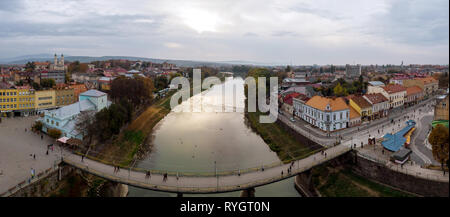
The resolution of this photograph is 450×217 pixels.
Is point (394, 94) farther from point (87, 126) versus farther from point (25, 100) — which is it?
point (25, 100)

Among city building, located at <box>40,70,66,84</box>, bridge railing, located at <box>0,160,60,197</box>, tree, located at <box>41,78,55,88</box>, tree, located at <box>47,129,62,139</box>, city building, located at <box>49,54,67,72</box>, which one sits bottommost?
bridge railing, located at <box>0,160,60,197</box>

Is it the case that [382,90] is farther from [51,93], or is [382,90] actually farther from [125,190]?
[51,93]

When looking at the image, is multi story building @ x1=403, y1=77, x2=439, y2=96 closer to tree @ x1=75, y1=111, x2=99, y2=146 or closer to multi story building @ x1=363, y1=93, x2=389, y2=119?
multi story building @ x1=363, y1=93, x2=389, y2=119

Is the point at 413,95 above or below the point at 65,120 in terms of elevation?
above

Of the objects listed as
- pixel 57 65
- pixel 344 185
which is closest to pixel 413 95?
pixel 344 185

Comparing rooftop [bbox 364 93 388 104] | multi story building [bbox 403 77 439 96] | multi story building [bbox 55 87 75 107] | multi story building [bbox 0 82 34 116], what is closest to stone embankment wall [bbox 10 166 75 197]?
multi story building [bbox 0 82 34 116]
